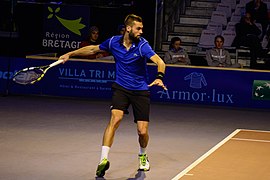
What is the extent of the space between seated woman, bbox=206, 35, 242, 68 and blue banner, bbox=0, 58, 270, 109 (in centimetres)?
83

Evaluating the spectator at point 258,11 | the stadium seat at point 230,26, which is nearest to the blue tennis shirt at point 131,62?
the spectator at point 258,11

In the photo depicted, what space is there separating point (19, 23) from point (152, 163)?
13236mm

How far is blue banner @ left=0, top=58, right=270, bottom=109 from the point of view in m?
18.7

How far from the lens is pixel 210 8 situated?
978 inches

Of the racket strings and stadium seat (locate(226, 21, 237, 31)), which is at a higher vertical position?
stadium seat (locate(226, 21, 237, 31))

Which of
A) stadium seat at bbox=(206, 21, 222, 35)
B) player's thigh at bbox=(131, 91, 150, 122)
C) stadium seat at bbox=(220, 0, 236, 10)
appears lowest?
player's thigh at bbox=(131, 91, 150, 122)

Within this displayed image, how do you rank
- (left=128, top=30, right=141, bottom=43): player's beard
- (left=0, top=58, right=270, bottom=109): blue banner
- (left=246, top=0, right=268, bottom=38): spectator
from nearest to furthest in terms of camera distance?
(left=128, top=30, right=141, bottom=43): player's beard → (left=0, top=58, right=270, bottom=109): blue banner → (left=246, top=0, right=268, bottom=38): spectator

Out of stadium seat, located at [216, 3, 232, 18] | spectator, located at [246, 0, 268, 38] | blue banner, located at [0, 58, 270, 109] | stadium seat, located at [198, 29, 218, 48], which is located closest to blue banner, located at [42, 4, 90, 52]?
stadium seat, located at [198, 29, 218, 48]

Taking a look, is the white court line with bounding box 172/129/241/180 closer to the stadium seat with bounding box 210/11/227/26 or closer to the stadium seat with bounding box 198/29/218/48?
the stadium seat with bounding box 198/29/218/48

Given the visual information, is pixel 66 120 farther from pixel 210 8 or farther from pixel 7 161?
pixel 210 8

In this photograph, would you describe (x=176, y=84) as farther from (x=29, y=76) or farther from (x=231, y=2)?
(x=29, y=76)

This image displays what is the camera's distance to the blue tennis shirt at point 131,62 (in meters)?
11.1

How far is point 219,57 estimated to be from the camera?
19859 millimetres

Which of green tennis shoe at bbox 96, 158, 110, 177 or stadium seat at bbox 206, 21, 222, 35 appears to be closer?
green tennis shoe at bbox 96, 158, 110, 177
